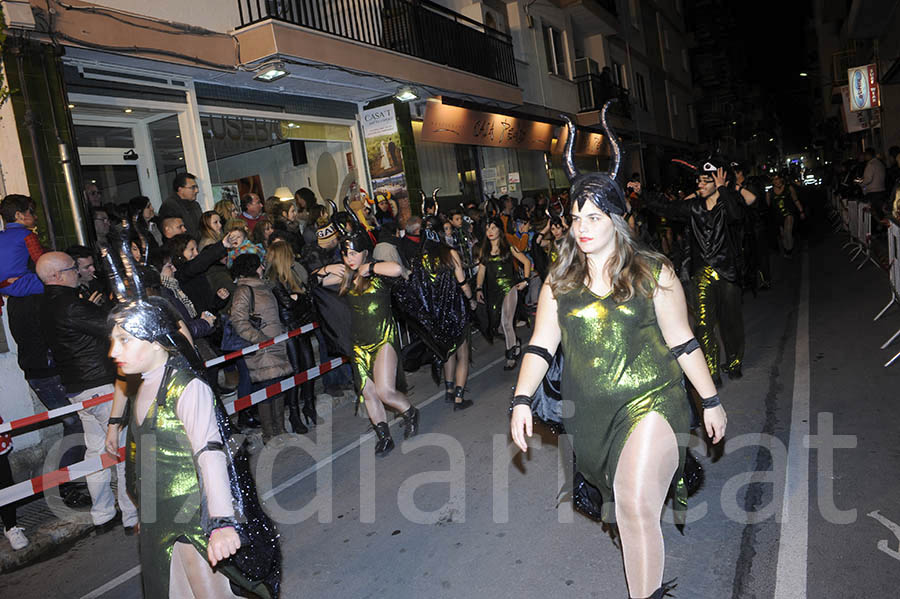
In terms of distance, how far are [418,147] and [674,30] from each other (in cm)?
3238

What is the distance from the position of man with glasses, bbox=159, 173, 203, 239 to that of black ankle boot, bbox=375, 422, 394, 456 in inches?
165

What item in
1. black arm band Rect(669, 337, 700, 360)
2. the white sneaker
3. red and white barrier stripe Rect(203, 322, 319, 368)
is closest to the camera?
black arm band Rect(669, 337, 700, 360)

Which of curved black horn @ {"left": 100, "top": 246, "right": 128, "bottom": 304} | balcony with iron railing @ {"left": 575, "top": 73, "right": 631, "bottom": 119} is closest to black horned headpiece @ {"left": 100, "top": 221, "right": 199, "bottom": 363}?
curved black horn @ {"left": 100, "top": 246, "right": 128, "bottom": 304}

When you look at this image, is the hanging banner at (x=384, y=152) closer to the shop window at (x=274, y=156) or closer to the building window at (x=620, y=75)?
the shop window at (x=274, y=156)

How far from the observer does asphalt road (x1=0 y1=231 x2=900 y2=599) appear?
3.73m

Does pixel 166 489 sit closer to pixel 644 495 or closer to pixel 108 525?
pixel 644 495

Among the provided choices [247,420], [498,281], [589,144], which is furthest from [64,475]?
[589,144]

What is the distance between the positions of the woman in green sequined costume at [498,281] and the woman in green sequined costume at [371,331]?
10.3ft

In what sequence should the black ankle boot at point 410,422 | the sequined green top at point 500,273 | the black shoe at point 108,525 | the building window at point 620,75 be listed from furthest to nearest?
the building window at point 620,75 < the sequined green top at point 500,273 < the black ankle boot at point 410,422 < the black shoe at point 108,525

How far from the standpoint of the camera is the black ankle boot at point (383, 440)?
6.38 meters

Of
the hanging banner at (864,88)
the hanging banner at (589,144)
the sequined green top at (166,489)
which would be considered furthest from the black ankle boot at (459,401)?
the hanging banner at (864,88)

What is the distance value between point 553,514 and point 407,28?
1290cm

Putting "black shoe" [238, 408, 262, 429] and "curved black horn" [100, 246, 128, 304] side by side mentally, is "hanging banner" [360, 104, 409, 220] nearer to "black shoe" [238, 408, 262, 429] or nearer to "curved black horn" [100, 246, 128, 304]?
"black shoe" [238, 408, 262, 429]

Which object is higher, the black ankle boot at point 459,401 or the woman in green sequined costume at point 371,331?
the woman in green sequined costume at point 371,331
